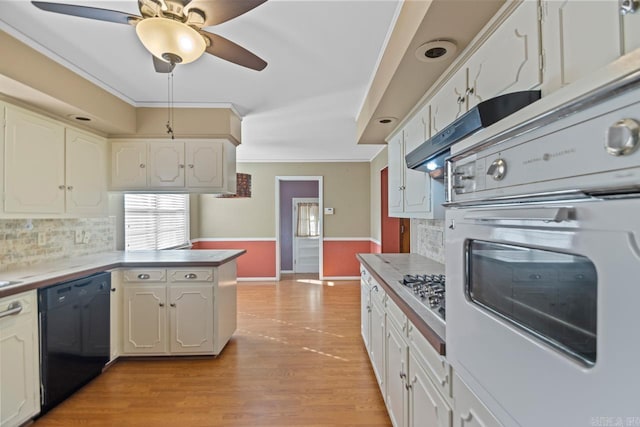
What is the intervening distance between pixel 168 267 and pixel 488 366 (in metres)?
2.76

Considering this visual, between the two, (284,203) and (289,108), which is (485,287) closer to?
(289,108)

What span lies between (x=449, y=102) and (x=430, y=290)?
107cm

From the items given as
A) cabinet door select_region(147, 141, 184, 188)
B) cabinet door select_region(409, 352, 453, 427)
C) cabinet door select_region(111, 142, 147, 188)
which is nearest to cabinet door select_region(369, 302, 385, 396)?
cabinet door select_region(409, 352, 453, 427)

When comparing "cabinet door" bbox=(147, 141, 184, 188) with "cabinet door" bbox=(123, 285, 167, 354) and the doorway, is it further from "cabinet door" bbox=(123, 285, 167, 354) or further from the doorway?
the doorway

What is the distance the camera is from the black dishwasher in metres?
2.07

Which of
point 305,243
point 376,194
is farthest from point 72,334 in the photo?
point 305,243

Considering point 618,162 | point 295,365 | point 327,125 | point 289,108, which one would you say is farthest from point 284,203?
point 618,162

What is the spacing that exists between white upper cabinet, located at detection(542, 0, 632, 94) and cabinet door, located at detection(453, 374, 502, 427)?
97cm

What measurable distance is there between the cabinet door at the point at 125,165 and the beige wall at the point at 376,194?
3.44m

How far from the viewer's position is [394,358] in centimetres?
180

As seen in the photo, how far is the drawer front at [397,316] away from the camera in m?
1.59

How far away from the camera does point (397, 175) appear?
289 cm

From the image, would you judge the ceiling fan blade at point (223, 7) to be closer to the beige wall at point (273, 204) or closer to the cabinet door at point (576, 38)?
the cabinet door at point (576, 38)

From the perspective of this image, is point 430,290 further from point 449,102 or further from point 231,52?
point 231,52
